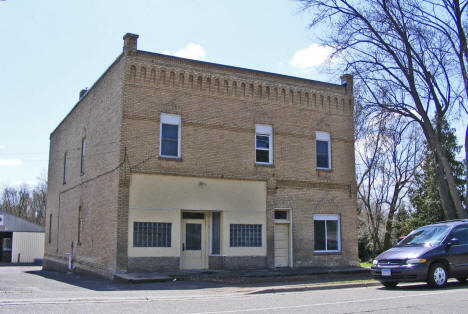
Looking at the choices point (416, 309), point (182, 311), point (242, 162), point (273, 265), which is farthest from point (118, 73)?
point (416, 309)

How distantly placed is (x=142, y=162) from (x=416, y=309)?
1166 centimetres

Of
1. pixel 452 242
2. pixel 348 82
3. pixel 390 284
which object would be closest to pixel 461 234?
pixel 452 242

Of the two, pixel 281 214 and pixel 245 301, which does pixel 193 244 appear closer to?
pixel 281 214

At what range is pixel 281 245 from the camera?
21281mm

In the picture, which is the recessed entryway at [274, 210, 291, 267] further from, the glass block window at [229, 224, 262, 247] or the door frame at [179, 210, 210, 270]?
the door frame at [179, 210, 210, 270]

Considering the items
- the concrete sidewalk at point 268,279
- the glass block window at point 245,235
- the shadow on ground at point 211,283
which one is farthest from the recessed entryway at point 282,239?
the shadow on ground at point 211,283

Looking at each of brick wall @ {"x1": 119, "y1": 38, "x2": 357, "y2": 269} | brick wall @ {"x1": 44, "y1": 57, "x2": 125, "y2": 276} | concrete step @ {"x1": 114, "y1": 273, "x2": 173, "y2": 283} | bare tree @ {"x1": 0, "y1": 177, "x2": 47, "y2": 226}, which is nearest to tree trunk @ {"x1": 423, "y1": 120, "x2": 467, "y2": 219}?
brick wall @ {"x1": 119, "y1": 38, "x2": 357, "y2": 269}

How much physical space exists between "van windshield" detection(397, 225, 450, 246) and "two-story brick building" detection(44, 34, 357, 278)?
6912 mm

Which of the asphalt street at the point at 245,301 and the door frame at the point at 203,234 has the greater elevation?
the door frame at the point at 203,234

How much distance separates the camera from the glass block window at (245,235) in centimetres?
1997

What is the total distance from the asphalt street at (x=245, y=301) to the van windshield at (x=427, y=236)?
1.22 meters

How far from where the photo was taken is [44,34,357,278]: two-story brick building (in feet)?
60.7

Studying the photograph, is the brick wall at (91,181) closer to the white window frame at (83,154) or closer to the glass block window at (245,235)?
the white window frame at (83,154)

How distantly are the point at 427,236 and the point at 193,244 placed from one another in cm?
884
